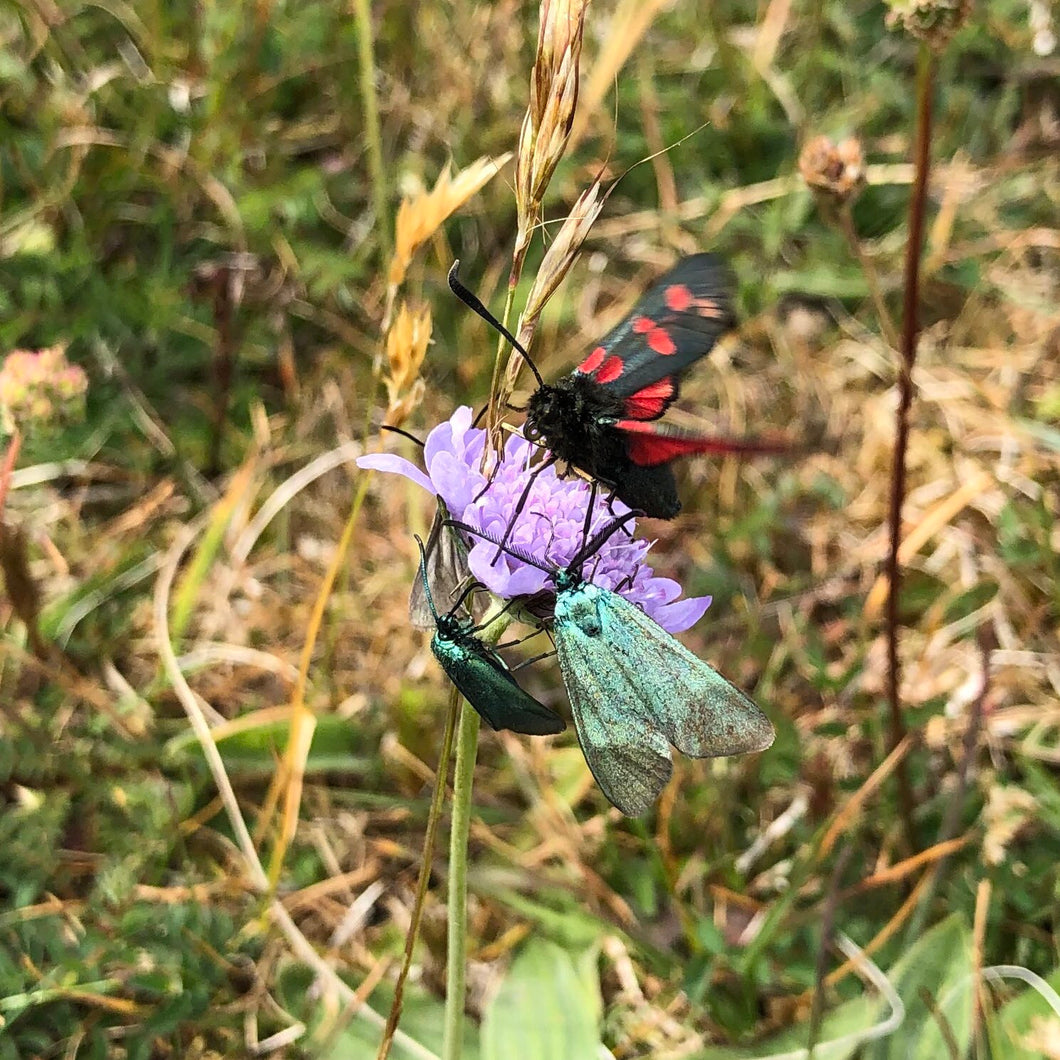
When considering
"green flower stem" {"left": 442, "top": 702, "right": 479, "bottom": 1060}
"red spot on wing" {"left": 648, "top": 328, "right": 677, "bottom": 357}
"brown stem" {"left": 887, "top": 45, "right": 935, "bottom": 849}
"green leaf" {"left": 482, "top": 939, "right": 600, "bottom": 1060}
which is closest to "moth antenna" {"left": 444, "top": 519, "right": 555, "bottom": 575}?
"green flower stem" {"left": 442, "top": 702, "right": 479, "bottom": 1060}

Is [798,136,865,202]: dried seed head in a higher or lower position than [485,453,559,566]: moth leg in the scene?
higher

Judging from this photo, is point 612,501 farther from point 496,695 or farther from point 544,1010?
point 544,1010

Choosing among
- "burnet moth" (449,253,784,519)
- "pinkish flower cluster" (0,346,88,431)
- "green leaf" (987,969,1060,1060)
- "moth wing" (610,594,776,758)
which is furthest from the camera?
"pinkish flower cluster" (0,346,88,431)

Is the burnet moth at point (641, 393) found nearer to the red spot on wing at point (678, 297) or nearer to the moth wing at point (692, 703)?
the red spot on wing at point (678, 297)

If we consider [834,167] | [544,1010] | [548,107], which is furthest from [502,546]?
[544,1010]

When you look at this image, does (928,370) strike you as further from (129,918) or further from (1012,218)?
(129,918)

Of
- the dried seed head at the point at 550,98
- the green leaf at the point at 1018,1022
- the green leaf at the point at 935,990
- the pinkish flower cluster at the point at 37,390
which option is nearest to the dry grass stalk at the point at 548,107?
the dried seed head at the point at 550,98

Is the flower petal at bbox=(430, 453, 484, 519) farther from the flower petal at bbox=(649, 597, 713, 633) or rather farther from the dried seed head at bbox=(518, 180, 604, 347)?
the flower petal at bbox=(649, 597, 713, 633)
